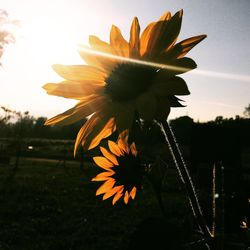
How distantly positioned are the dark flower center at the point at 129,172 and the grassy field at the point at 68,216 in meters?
A: 2.50

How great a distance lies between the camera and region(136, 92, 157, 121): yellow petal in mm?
530

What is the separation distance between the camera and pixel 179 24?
622 millimetres

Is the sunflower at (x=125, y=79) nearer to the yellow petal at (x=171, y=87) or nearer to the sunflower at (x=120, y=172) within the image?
the yellow petal at (x=171, y=87)

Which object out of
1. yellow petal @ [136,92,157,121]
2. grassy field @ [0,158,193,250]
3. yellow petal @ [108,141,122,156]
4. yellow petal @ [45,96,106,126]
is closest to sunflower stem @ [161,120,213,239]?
yellow petal @ [136,92,157,121]

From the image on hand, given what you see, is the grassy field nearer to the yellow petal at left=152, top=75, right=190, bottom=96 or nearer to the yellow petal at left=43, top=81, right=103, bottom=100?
the yellow petal at left=43, top=81, right=103, bottom=100

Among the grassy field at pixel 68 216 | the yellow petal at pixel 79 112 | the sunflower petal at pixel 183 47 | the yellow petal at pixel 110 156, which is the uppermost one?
the sunflower petal at pixel 183 47

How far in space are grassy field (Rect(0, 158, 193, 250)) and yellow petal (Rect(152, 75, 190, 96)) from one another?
2.94 meters

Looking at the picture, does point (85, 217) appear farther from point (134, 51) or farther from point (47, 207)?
point (134, 51)

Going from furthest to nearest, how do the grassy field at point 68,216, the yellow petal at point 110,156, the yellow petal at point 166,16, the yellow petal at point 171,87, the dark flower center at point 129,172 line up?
the grassy field at point 68,216 → the yellow petal at point 110,156 → the dark flower center at point 129,172 → the yellow petal at point 166,16 → the yellow petal at point 171,87

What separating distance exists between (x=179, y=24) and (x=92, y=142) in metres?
0.30

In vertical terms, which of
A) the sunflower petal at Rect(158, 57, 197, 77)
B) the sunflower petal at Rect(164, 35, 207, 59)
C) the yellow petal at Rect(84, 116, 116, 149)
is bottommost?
the yellow petal at Rect(84, 116, 116, 149)

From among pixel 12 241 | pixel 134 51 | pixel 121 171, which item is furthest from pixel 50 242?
pixel 134 51

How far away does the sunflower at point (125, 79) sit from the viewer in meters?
0.56

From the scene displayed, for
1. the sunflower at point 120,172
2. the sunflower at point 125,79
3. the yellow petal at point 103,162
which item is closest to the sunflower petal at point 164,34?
the sunflower at point 125,79
